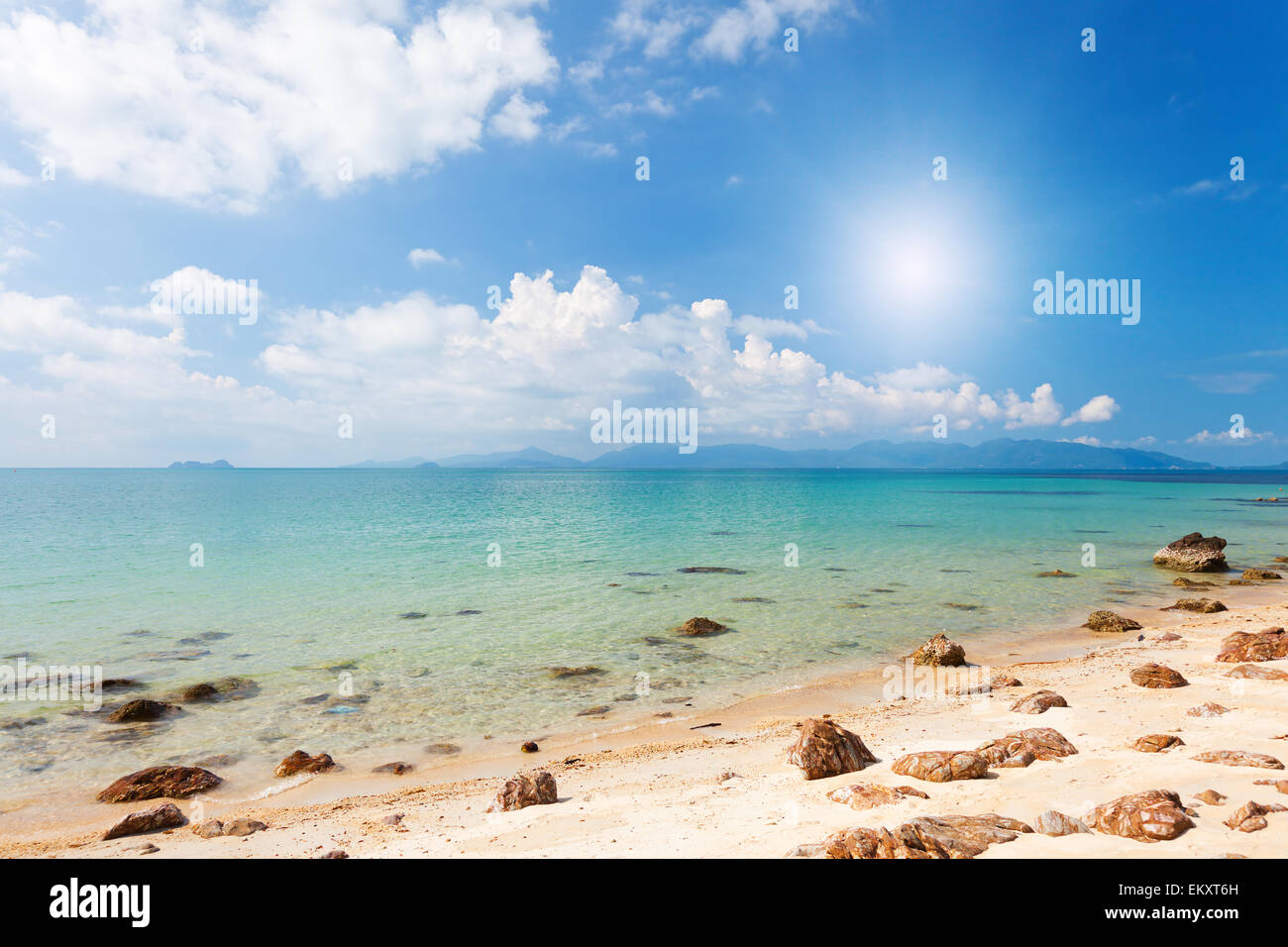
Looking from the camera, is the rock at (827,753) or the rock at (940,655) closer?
the rock at (827,753)

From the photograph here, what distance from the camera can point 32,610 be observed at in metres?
25.7

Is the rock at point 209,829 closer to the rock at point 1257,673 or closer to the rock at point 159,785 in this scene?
the rock at point 159,785

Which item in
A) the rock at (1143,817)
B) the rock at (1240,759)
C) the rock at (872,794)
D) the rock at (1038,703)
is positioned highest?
the rock at (1143,817)

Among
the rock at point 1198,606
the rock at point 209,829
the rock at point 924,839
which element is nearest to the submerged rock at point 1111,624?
the rock at point 1198,606

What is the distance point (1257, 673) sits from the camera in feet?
41.7

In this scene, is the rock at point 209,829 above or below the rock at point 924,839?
below

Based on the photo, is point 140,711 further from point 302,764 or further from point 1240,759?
point 1240,759

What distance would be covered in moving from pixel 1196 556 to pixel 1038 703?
33172mm

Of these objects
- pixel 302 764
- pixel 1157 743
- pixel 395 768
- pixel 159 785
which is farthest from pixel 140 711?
pixel 1157 743

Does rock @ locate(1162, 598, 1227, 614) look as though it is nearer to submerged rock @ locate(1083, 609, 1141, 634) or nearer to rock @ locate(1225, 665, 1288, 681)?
submerged rock @ locate(1083, 609, 1141, 634)

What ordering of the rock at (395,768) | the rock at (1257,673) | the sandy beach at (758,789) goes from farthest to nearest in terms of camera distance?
the rock at (1257,673)
the rock at (395,768)
the sandy beach at (758,789)

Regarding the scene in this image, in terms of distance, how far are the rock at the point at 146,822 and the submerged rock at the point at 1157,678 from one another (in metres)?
19.0

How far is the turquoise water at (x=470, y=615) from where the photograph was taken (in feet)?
47.2
